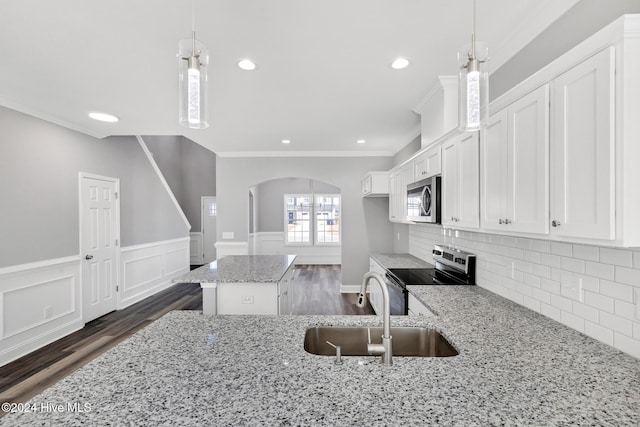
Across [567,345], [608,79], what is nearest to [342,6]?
[608,79]

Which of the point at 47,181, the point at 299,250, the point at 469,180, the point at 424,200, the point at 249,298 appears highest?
the point at 47,181

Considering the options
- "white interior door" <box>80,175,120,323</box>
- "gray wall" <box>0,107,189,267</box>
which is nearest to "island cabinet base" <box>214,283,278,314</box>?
"gray wall" <box>0,107,189,267</box>

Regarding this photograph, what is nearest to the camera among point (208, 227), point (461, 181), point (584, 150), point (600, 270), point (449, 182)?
point (584, 150)

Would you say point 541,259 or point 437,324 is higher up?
point 541,259

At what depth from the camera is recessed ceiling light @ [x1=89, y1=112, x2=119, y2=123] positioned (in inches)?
127

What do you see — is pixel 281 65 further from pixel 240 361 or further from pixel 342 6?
pixel 240 361

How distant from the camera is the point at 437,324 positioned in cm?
152

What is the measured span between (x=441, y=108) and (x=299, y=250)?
6.49m

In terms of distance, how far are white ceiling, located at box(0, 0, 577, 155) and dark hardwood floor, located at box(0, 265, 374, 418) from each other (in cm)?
263

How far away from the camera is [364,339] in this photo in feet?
5.05

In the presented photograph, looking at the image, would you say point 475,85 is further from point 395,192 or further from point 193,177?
point 193,177

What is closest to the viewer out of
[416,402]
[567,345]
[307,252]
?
[416,402]

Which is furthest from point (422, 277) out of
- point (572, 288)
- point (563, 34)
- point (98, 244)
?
point (98, 244)

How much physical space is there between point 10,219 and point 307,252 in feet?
20.7
